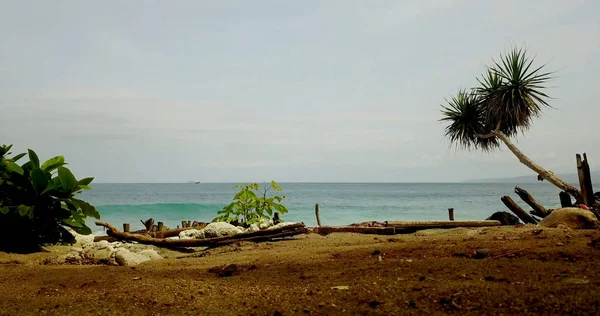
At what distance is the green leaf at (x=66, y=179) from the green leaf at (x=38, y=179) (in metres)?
0.29

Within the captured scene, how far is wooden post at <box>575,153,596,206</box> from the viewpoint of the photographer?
55.9 feet

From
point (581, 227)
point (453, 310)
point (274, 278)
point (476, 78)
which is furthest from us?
point (476, 78)

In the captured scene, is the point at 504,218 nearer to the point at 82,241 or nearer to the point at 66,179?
the point at 82,241

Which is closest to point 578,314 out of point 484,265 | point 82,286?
point 484,265

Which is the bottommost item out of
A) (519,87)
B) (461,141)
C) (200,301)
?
(200,301)

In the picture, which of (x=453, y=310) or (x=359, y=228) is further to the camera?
(x=359, y=228)

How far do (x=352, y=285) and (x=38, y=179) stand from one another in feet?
21.2

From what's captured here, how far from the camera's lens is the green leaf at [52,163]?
28.5ft

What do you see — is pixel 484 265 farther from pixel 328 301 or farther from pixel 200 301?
pixel 200 301

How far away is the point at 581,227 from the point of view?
9312 mm

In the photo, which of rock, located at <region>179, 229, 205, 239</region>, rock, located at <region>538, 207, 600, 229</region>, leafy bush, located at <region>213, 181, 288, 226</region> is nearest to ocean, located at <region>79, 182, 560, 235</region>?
leafy bush, located at <region>213, 181, 288, 226</region>

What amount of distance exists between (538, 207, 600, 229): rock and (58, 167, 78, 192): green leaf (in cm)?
948

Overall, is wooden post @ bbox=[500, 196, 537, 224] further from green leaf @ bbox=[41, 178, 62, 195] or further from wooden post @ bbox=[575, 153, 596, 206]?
green leaf @ bbox=[41, 178, 62, 195]

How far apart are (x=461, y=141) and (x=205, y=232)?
16.6m
